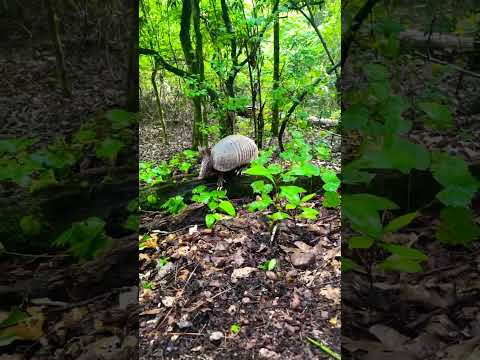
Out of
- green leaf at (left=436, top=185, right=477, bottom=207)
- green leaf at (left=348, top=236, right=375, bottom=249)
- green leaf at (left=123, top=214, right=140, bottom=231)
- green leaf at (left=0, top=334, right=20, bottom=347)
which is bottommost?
green leaf at (left=0, top=334, right=20, bottom=347)

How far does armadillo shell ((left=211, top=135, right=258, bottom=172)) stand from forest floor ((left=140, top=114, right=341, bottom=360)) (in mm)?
420

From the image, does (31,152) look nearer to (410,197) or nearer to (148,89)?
(410,197)

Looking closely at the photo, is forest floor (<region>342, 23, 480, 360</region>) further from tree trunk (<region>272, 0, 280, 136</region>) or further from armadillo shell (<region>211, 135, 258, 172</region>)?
tree trunk (<region>272, 0, 280, 136</region>)

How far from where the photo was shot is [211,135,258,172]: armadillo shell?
214 cm

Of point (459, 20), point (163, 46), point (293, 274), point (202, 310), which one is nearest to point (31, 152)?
point (202, 310)

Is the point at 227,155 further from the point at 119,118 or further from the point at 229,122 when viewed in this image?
the point at 119,118

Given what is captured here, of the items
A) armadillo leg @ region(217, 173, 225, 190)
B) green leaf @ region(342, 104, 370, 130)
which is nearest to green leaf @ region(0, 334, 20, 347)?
green leaf @ region(342, 104, 370, 130)

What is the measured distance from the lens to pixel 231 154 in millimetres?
2141

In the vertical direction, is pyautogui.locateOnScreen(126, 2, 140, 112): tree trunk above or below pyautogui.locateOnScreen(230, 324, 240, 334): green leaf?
above

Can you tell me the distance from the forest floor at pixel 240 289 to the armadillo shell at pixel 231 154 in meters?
0.42

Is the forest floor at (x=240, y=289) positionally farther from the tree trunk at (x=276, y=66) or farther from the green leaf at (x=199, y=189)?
the tree trunk at (x=276, y=66)

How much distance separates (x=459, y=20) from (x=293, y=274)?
3.56 ft

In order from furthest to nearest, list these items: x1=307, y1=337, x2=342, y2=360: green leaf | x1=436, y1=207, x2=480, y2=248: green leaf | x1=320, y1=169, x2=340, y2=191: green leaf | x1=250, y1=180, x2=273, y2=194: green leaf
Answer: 1. x1=250, y1=180, x2=273, y2=194: green leaf
2. x1=320, y1=169, x2=340, y2=191: green leaf
3. x1=307, y1=337, x2=342, y2=360: green leaf
4. x1=436, y1=207, x2=480, y2=248: green leaf

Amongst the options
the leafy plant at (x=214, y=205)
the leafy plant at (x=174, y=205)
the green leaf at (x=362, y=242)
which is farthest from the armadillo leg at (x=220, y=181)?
the green leaf at (x=362, y=242)
